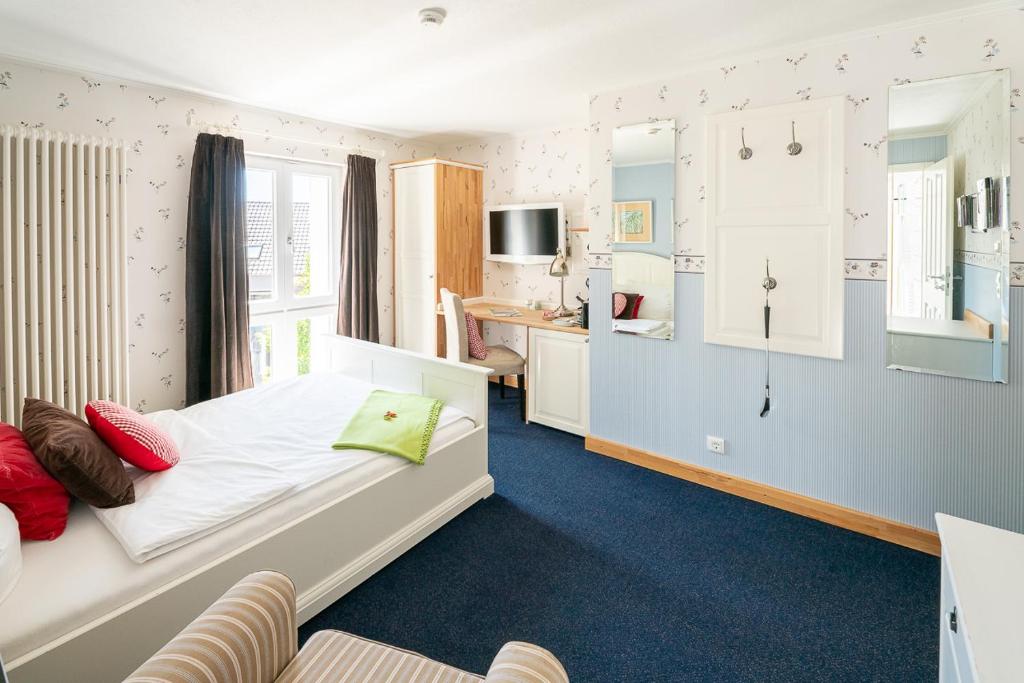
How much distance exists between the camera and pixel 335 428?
2.77 meters

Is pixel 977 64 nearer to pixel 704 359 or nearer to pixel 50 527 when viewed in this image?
pixel 704 359

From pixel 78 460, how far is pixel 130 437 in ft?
0.98

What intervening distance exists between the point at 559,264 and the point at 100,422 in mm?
3242

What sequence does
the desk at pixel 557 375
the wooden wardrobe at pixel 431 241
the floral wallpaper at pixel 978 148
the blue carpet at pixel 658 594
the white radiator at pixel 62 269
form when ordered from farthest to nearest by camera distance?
the wooden wardrobe at pixel 431 241, the desk at pixel 557 375, the white radiator at pixel 62 269, the floral wallpaper at pixel 978 148, the blue carpet at pixel 658 594

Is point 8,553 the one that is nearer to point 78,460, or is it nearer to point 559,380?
point 78,460

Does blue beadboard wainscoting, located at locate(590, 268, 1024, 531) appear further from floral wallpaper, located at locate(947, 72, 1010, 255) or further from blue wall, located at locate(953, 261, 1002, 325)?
floral wallpaper, located at locate(947, 72, 1010, 255)

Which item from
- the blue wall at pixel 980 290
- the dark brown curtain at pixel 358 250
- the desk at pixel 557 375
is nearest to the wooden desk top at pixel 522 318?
the desk at pixel 557 375

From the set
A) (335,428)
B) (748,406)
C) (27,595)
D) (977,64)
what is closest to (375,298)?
(335,428)

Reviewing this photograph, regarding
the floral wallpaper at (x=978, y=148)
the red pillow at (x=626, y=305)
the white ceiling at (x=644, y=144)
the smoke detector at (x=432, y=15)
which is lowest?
the red pillow at (x=626, y=305)

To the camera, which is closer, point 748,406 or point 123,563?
point 123,563

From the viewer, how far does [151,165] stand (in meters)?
3.49

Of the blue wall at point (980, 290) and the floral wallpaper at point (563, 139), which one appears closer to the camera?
the blue wall at point (980, 290)

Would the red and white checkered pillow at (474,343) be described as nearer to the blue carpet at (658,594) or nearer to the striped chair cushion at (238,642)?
the blue carpet at (658,594)

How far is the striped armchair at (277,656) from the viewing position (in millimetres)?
1136
